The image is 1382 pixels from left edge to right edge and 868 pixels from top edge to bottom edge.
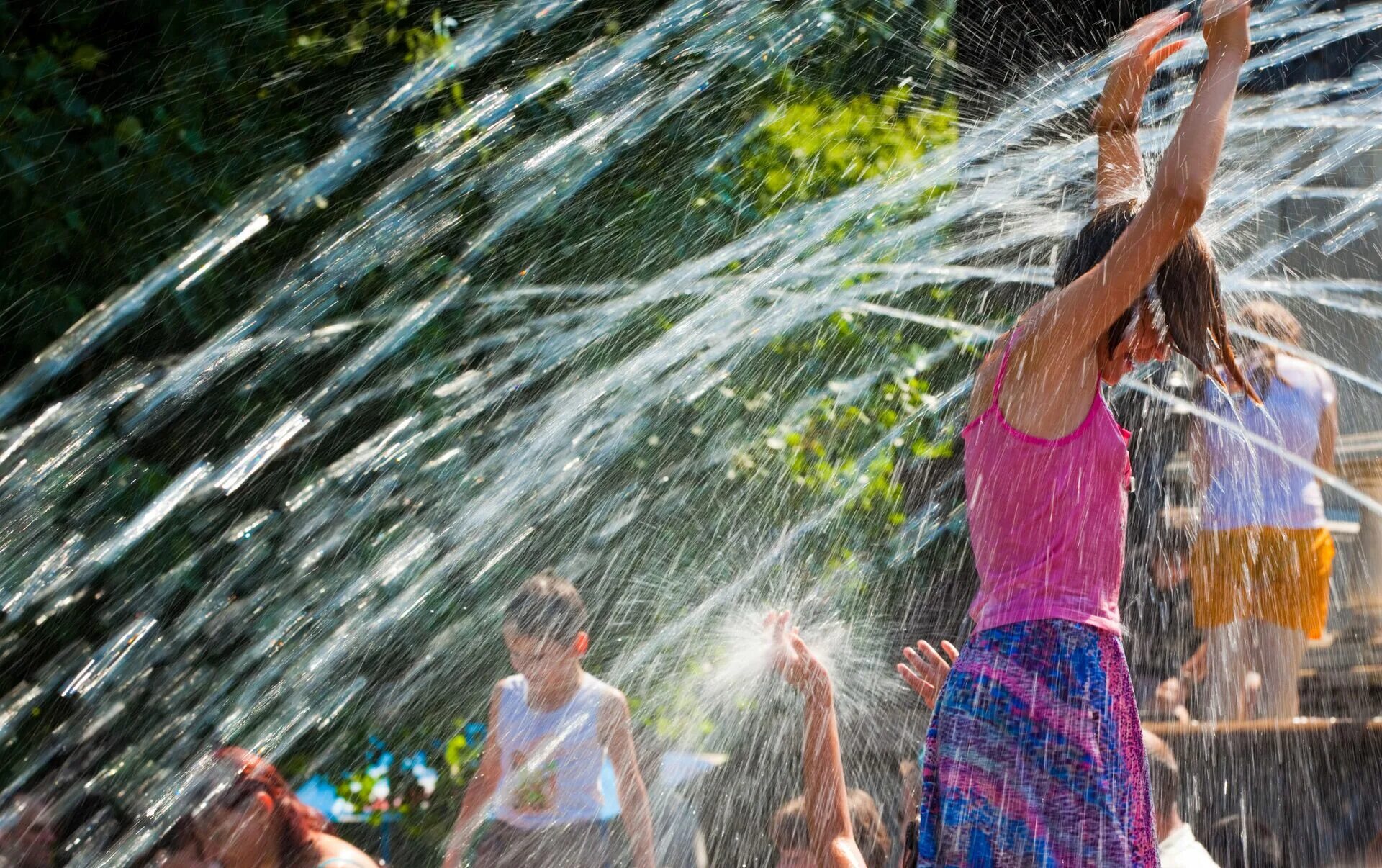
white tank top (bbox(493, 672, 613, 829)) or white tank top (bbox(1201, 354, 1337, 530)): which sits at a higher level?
white tank top (bbox(493, 672, 613, 829))

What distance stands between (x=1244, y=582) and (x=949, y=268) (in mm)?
→ 1577

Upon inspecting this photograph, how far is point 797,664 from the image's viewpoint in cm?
281

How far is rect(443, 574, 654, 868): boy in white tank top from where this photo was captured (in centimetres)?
371

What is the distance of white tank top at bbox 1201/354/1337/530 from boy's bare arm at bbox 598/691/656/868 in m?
1.98

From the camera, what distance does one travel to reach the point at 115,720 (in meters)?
3.70

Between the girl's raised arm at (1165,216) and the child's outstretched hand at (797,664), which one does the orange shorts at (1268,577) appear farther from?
the girl's raised arm at (1165,216)

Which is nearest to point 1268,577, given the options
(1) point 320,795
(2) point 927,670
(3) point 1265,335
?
(3) point 1265,335

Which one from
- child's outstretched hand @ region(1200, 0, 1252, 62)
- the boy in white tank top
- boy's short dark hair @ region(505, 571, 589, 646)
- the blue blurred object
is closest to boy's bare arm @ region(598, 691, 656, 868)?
the boy in white tank top

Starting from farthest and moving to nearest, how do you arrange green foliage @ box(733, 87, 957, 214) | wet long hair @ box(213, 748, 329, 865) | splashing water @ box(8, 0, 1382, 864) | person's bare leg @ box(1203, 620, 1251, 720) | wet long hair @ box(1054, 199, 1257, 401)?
green foliage @ box(733, 87, 957, 214) < person's bare leg @ box(1203, 620, 1251, 720) < splashing water @ box(8, 0, 1382, 864) < wet long hair @ box(213, 748, 329, 865) < wet long hair @ box(1054, 199, 1257, 401)

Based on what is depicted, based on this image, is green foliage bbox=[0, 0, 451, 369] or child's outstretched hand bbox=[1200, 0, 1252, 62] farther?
green foliage bbox=[0, 0, 451, 369]

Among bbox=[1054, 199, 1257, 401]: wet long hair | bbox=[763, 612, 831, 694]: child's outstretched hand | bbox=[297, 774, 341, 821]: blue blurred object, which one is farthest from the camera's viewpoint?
bbox=[297, 774, 341, 821]: blue blurred object

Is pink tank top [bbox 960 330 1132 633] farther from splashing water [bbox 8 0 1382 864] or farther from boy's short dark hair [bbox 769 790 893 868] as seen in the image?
splashing water [bbox 8 0 1382 864]

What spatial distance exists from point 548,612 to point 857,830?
107 cm

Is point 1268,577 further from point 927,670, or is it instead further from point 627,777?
point 627,777
